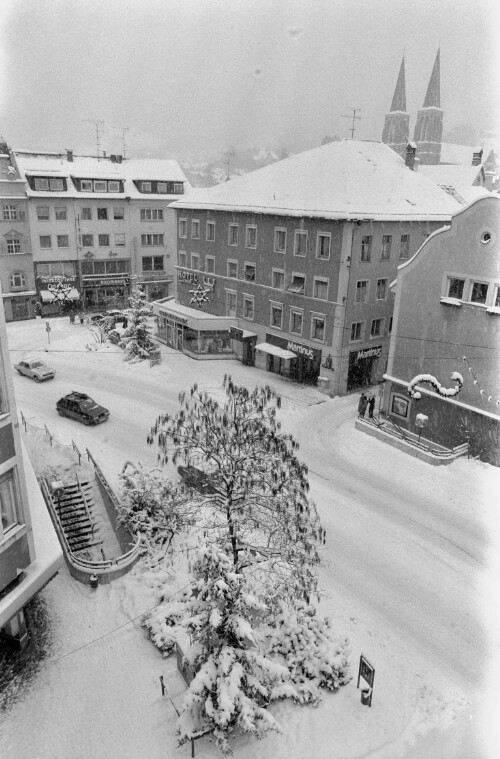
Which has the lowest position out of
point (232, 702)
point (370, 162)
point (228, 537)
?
point (232, 702)

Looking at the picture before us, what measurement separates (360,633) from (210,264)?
3364cm

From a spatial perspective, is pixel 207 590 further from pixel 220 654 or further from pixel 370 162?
pixel 370 162

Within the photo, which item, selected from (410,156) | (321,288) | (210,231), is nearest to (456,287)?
(321,288)

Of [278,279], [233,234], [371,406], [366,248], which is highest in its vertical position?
[233,234]

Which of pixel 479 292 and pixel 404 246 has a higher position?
pixel 404 246

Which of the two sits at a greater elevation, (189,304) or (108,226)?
(108,226)

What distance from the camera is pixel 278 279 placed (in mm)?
38688

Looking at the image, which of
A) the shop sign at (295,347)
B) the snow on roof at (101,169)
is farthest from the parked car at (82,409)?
the snow on roof at (101,169)

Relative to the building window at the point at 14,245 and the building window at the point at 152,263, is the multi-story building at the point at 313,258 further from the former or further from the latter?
the building window at the point at 14,245

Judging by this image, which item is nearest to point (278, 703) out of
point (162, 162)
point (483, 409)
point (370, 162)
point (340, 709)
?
point (340, 709)

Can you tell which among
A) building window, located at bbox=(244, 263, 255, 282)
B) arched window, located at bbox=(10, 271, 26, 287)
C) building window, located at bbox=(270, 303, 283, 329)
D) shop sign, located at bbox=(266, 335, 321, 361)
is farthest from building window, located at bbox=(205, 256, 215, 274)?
arched window, located at bbox=(10, 271, 26, 287)

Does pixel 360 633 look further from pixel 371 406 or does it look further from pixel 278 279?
pixel 278 279

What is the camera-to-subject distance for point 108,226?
55156mm

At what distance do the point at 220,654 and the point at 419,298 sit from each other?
21.7 m
